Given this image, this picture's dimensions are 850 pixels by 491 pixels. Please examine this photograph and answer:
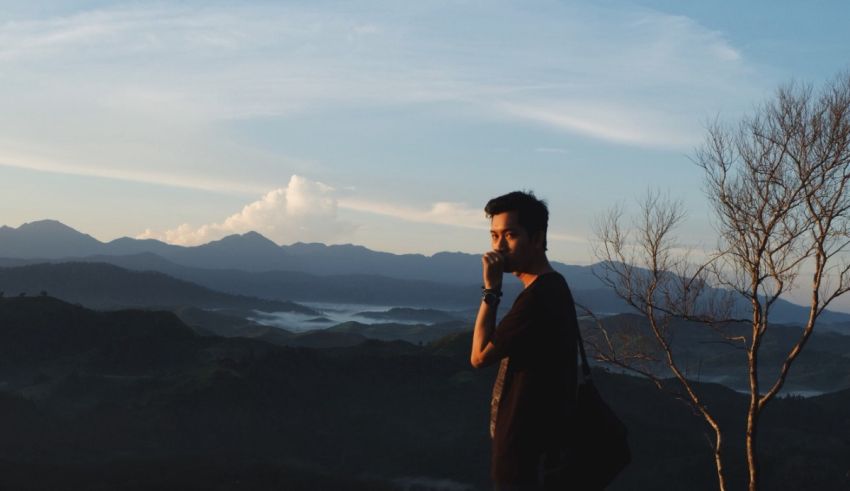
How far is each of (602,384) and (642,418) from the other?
7.07 metres

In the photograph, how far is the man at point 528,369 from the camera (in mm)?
4086

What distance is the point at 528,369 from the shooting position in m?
4.13

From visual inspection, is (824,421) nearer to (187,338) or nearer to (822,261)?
(187,338)

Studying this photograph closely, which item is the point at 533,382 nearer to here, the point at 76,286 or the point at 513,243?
the point at 513,243

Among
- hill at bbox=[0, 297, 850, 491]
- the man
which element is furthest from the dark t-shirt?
hill at bbox=[0, 297, 850, 491]

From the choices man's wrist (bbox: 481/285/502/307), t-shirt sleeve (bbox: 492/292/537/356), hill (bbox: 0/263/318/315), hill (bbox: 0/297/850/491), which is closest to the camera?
t-shirt sleeve (bbox: 492/292/537/356)

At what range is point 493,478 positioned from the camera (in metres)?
4.16

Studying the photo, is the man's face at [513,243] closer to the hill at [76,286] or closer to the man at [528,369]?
the man at [528,369]

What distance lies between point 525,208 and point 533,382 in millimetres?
854

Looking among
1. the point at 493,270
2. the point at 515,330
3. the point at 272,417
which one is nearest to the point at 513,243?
the point at 493,270

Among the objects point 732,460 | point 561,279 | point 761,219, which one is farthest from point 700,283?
point 732,460

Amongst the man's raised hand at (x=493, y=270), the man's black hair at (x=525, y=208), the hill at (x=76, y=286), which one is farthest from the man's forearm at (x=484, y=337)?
the hill at (x=76, y=286)

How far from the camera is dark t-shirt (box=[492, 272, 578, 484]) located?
408 cm

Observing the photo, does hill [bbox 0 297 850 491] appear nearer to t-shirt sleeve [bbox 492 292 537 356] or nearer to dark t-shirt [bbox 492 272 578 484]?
dark t-shirt [bbox 492 272 578 484]
